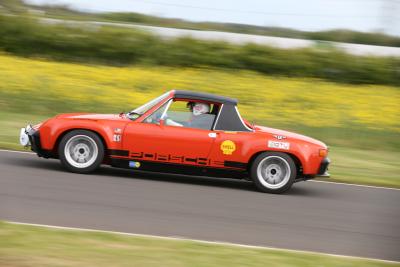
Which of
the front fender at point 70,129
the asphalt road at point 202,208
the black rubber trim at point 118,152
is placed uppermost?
the front fender at point 70,129

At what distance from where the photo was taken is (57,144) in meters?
10.6

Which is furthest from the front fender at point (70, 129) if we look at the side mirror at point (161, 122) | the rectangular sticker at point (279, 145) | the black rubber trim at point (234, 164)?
the rectangular sticker at point (279, 145)

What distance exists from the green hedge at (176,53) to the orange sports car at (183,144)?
16970mm

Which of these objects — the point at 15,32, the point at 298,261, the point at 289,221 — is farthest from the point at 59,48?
the point at 298,261

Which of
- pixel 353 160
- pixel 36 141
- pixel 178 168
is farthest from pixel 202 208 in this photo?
pixel 353 160

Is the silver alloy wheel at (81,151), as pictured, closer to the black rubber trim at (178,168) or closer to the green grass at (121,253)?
the black rubber trim at (178,168)

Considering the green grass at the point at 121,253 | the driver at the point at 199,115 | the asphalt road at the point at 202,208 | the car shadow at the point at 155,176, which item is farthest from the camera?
the car shadow at the point at 155,176

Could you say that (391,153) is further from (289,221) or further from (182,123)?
(289,221)

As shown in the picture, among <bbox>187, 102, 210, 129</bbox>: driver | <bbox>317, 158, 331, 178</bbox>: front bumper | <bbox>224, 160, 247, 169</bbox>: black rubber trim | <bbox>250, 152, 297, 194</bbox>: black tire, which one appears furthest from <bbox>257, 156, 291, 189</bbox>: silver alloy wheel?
<bbox>187, 102, 210, 129</bbox>: driver

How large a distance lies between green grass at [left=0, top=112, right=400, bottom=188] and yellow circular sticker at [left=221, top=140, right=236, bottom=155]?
2.75m

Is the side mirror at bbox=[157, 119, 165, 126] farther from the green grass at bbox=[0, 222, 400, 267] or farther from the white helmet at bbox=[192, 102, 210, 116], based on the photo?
the green grass at bbox=[0, 222, 400, 267]

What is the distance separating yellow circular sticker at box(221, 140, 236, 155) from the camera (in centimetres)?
1072

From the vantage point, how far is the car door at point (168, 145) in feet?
34.9

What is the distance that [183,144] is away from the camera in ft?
35.0
